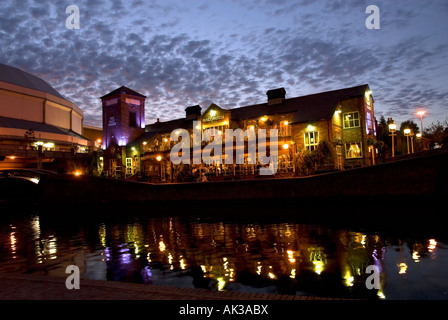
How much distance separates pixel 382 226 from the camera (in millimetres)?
10875

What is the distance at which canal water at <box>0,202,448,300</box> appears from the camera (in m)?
5.24

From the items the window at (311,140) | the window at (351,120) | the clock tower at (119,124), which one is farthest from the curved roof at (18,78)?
the window at (351,120)

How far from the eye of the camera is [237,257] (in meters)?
7.29

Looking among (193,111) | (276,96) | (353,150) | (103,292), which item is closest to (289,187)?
(353,150)

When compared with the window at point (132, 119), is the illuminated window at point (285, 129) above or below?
below

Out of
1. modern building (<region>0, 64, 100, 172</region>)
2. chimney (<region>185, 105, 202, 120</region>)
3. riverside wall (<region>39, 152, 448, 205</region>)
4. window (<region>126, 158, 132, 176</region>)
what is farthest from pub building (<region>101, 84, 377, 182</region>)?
modern building (<region>0, 64, 100, 172</region>)

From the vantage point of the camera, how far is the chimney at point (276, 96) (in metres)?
37.5

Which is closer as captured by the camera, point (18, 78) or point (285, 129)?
point (285, 129)

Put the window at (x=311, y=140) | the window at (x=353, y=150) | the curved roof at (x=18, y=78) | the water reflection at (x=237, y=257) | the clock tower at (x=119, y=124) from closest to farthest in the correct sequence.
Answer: the water reflection at (x=237, y=257)
the window at (x=311, y=140)
the window at (x=353, y=150)
the clock tower at (x=119, y=124)
the curved roof at (x=18, y=78)

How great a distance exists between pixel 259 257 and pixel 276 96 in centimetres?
3265

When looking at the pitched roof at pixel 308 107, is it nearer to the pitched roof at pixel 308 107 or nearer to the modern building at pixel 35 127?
the pitched roof at pixel 308 107

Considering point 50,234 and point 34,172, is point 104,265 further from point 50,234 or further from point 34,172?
point 34,172

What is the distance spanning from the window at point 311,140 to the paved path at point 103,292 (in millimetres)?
28910

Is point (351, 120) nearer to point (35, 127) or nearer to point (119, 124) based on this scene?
point (119, 124)
